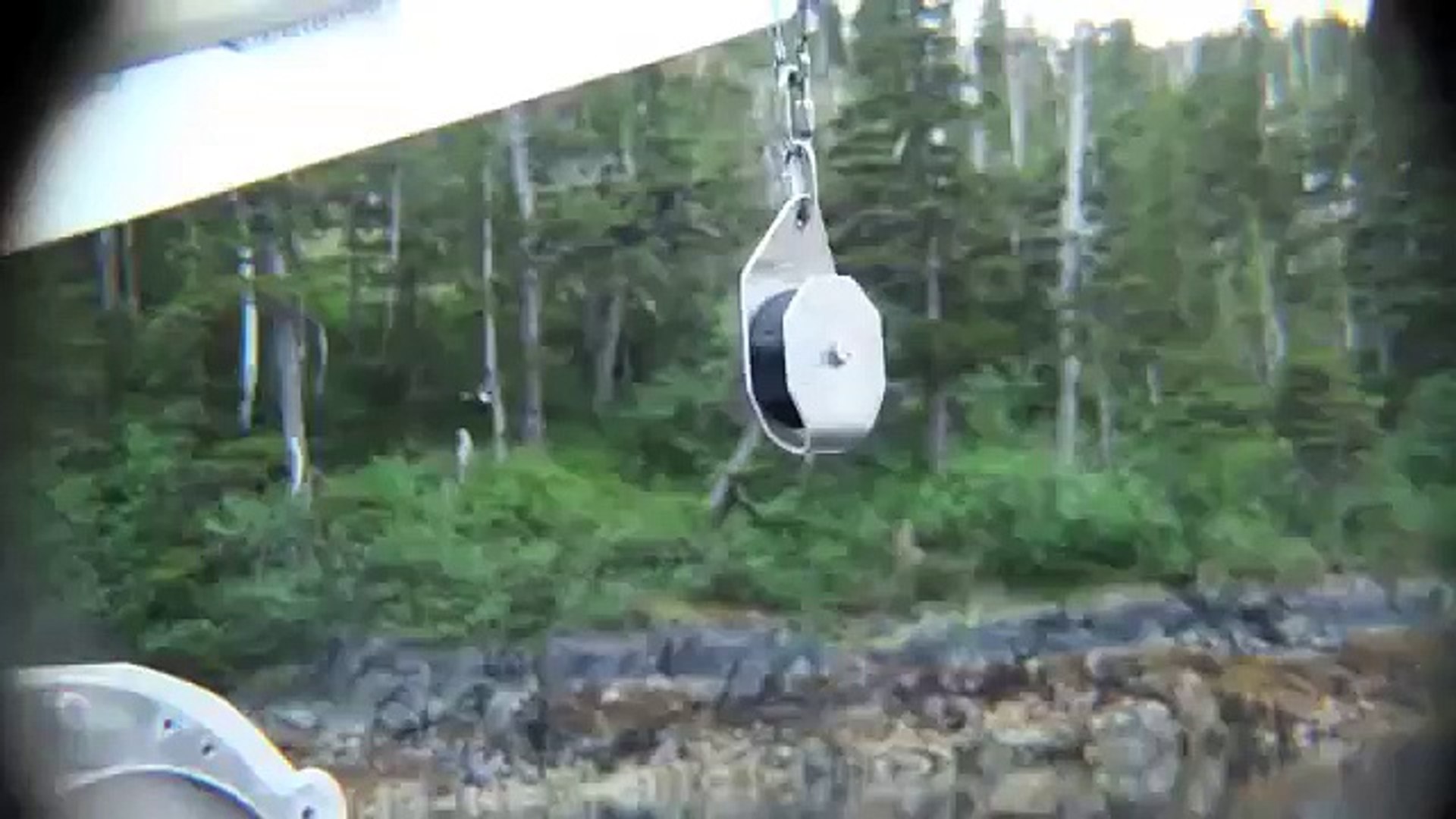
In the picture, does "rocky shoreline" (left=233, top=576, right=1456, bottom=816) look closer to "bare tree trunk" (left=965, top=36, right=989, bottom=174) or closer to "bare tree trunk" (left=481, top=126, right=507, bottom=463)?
"bare tree trunk" (left=481, top=126, right=507, bottom=463)

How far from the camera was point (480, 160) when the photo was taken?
1.18 metres

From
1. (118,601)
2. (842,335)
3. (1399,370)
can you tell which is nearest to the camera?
(842,335)

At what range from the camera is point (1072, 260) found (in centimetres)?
123

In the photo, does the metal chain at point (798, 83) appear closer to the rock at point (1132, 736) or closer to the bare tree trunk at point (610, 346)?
the bare tree trunk at point (610, 346)

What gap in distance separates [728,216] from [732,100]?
9 centimetres

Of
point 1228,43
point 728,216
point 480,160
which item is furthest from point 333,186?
point 1228,43

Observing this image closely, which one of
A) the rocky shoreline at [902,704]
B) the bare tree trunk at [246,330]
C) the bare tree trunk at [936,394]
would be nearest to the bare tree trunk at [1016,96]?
the bare tree trunk at [936,394]

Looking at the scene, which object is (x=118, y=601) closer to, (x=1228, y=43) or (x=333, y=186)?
(x=333, y=186)

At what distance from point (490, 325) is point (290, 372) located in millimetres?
148

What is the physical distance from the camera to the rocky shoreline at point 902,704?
1.19 m

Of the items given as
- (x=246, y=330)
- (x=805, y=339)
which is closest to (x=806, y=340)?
(x=805, y=339)

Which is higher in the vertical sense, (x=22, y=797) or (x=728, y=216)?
(x=728, y=216)

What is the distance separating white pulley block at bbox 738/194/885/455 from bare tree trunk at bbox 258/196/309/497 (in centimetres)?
34

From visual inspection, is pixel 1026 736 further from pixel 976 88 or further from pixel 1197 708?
pixel 976 88
